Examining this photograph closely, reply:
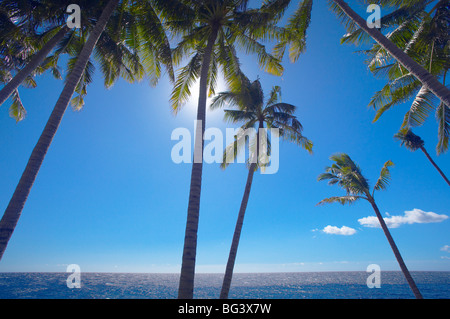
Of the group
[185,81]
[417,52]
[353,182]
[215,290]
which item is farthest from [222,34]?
[215,290]

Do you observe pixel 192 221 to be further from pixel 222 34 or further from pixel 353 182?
pixel 353 182

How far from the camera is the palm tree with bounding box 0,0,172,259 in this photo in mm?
5324

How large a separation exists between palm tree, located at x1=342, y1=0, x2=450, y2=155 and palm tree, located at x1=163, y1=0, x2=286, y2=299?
355cm

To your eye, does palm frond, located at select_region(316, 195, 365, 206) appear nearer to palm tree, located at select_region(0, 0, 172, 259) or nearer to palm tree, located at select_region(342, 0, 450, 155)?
palm tree, located at select_region(342, 0, 450, 155)

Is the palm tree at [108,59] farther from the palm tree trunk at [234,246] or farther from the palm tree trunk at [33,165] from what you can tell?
the palm tree trunk at [234,246]

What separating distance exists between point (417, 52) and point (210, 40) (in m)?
8.11

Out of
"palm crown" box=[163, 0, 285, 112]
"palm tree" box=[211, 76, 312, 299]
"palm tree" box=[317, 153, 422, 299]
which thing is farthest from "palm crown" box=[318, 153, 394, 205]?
"palm crown" box=[163, 0, 285, 112]

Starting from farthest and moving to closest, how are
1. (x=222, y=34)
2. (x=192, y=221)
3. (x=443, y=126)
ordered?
(x=222, y=34)
(x=443, y=126)
(x=192, y=221)

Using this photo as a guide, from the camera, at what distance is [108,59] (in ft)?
35.5

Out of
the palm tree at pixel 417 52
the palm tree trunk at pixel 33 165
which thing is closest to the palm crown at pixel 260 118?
the palm tree at pixel 417 52

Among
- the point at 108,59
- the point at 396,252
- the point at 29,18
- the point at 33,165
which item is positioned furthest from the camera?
the point at 396,252

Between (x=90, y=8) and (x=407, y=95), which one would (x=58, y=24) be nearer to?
(x=90, y=8)

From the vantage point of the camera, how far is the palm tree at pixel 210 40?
8117 mm
